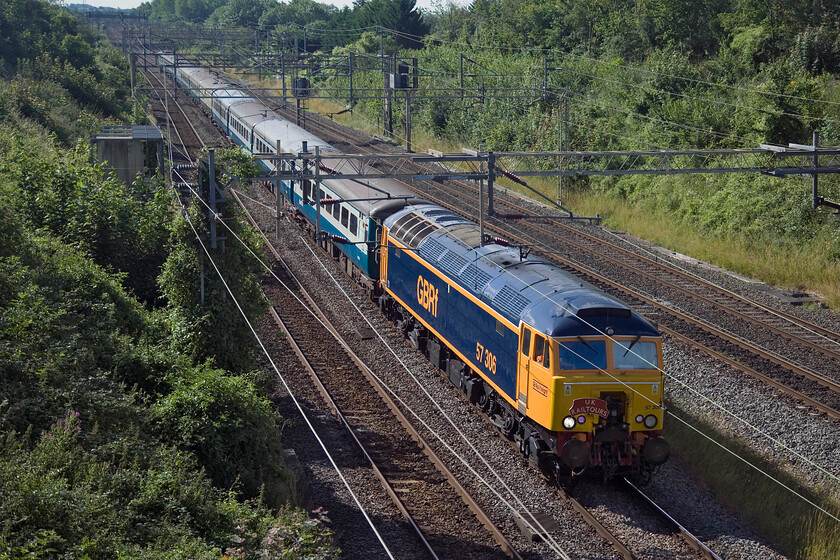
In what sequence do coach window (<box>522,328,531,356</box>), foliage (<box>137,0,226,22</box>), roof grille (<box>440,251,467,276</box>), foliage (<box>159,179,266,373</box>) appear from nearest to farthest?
coach window (<box>522,328,531,356</box>), foliage (<box>159,179,266,373</box>), roof grille (<box>440,251,467,276</box>), foliage (<box>137,0,226,22</box>)

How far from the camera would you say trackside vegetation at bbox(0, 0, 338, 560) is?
9.21 m

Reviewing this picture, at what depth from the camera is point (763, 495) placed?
13602 mm

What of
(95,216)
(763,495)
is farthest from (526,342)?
(95,216)

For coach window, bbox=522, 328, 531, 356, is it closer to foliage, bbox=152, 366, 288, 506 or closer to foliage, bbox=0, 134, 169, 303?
foliage, bbox=152, 366, 288, 506

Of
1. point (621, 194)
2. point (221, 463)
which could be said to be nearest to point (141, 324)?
point (221, 463)

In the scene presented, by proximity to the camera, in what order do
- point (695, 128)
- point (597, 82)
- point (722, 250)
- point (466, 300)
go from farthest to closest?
point (597, 82) < point (695, 128) < point (722, 250) < point (466, 300)

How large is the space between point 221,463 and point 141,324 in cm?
547

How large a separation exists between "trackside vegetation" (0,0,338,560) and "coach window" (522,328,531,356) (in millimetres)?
4209

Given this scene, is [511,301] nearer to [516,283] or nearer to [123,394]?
[516,283]

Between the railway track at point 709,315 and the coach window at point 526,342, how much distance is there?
672 centimetres

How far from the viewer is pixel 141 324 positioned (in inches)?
666

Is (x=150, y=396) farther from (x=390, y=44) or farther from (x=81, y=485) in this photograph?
(x=390, y=44)

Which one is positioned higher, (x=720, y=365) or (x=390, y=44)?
(x=390, y=44)

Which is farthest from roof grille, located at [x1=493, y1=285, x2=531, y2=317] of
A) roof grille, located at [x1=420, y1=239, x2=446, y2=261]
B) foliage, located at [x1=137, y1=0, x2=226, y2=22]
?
foliage, located at [x1=137, y1=0, x2=226, y2=22]
